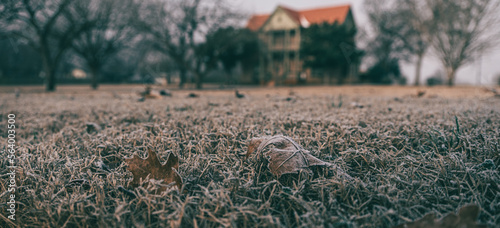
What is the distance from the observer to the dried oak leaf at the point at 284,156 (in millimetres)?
1100

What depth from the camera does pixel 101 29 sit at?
58.3 feet

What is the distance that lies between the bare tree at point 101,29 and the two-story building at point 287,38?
13316mm

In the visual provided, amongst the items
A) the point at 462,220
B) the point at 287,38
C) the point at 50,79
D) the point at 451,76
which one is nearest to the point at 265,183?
the point at 462,220

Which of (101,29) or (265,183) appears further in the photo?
(101,29)

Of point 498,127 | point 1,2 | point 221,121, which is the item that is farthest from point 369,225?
point 1,2

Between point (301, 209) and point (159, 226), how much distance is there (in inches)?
16.8

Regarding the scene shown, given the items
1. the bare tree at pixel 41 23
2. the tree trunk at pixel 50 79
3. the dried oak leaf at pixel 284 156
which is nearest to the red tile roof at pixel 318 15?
the bare tree at pixel 41 23

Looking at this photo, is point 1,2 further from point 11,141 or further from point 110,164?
point 110,164

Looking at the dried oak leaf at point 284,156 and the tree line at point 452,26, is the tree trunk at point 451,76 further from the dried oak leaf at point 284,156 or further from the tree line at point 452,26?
the dried oak leaf at point 284,156

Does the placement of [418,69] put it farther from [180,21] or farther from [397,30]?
[180,21]

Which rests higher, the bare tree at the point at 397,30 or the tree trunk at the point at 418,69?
the bare tree at the point at 397,30

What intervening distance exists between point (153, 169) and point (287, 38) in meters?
30.4

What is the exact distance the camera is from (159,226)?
852 millimetres

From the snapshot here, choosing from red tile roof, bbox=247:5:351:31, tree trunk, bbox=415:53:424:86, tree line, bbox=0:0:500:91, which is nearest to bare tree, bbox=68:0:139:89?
tree line, bbox=0:0:500:91
